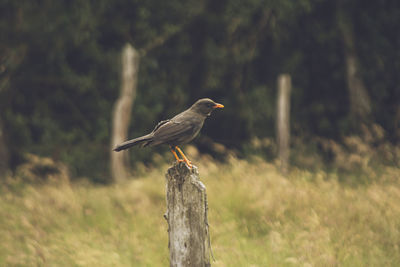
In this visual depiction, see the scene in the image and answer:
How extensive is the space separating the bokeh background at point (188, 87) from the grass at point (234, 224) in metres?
0.10

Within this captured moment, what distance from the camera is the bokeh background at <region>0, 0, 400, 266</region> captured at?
25.3 feet

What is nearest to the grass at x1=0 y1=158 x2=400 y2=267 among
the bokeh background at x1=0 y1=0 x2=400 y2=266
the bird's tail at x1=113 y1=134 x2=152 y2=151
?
the bokeh background at x1=0 y1=0 x2=400 y2=266

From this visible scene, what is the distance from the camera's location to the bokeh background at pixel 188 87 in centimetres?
772

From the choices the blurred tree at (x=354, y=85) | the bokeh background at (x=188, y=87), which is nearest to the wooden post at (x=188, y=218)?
the bokeh background at (x=188, y=87)

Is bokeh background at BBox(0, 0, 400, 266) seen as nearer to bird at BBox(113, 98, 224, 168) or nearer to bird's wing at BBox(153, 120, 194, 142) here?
bird at BBox(113, 98, 224, 168)

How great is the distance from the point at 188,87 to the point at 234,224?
7.31 meters

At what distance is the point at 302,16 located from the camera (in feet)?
38.7

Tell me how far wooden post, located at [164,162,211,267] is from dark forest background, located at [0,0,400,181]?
7034 mm

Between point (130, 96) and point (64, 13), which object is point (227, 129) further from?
point (64, 13)

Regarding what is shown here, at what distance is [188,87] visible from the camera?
11766mm

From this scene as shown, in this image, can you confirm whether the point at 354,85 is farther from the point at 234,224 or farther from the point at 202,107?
the point at 202,107

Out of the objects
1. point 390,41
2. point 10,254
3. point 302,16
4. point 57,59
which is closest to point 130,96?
point 57,59

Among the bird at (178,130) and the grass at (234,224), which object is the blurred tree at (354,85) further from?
the bird at (178,130)

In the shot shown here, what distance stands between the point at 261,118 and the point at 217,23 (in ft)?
9.07
